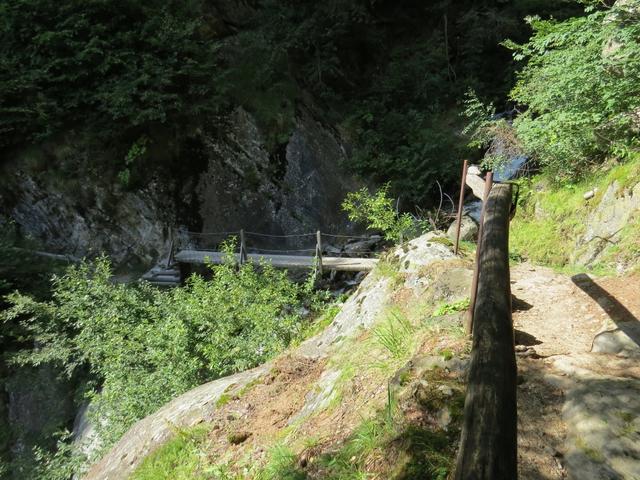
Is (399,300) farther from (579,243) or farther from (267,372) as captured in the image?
(579,243)

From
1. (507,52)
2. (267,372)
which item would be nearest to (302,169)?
(507,52)

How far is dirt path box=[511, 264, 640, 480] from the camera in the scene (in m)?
2.06

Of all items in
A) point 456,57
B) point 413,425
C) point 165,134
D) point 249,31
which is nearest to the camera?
point 413,425

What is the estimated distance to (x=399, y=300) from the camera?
475 cm

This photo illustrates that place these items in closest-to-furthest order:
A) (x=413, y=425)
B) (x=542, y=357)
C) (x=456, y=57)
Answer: (x=413, y=425) < (x=542, y=357) < (x=456, y=57)

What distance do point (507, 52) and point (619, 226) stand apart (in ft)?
41.9

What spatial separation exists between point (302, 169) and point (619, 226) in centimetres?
1006

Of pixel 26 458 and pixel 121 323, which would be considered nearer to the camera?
pixel 121 323

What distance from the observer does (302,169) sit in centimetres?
1400

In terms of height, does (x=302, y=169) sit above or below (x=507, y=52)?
below

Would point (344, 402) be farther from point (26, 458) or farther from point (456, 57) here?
point (456, 57)

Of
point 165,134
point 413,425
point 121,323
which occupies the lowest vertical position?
point 121,323

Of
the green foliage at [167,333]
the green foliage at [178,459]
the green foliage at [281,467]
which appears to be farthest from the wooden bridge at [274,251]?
the green foliage at [281,467]

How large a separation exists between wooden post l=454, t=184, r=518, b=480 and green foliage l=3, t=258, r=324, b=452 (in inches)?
183
